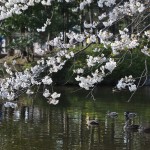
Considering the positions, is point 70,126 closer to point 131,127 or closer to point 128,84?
point 131,127

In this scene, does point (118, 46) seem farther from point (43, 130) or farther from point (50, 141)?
point (43, 130)

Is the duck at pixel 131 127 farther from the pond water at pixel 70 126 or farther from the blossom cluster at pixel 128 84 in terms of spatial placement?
the blossom cluster at pixel 128 84

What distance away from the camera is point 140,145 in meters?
14.1

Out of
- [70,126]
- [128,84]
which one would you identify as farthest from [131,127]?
[128,84]

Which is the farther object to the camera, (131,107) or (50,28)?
(50,28)

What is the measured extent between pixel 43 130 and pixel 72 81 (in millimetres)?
18982

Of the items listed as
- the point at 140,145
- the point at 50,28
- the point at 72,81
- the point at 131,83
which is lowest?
the point at 140,145

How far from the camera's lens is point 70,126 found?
1708cm

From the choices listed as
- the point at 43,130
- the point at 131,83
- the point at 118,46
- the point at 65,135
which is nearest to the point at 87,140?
the point at 65,135

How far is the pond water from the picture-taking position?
13984mm

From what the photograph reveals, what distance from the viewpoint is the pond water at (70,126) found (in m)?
14.0

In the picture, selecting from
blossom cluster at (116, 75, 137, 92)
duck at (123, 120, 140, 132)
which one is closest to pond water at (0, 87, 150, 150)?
duck at (123, 120, 140, 132)

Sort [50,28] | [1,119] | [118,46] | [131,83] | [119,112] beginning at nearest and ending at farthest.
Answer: [118,46], [131,83], [1,119], [119,112], [50,28]

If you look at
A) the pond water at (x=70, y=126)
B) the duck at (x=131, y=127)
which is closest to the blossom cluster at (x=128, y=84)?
the pond water at (x=70, y=126)
